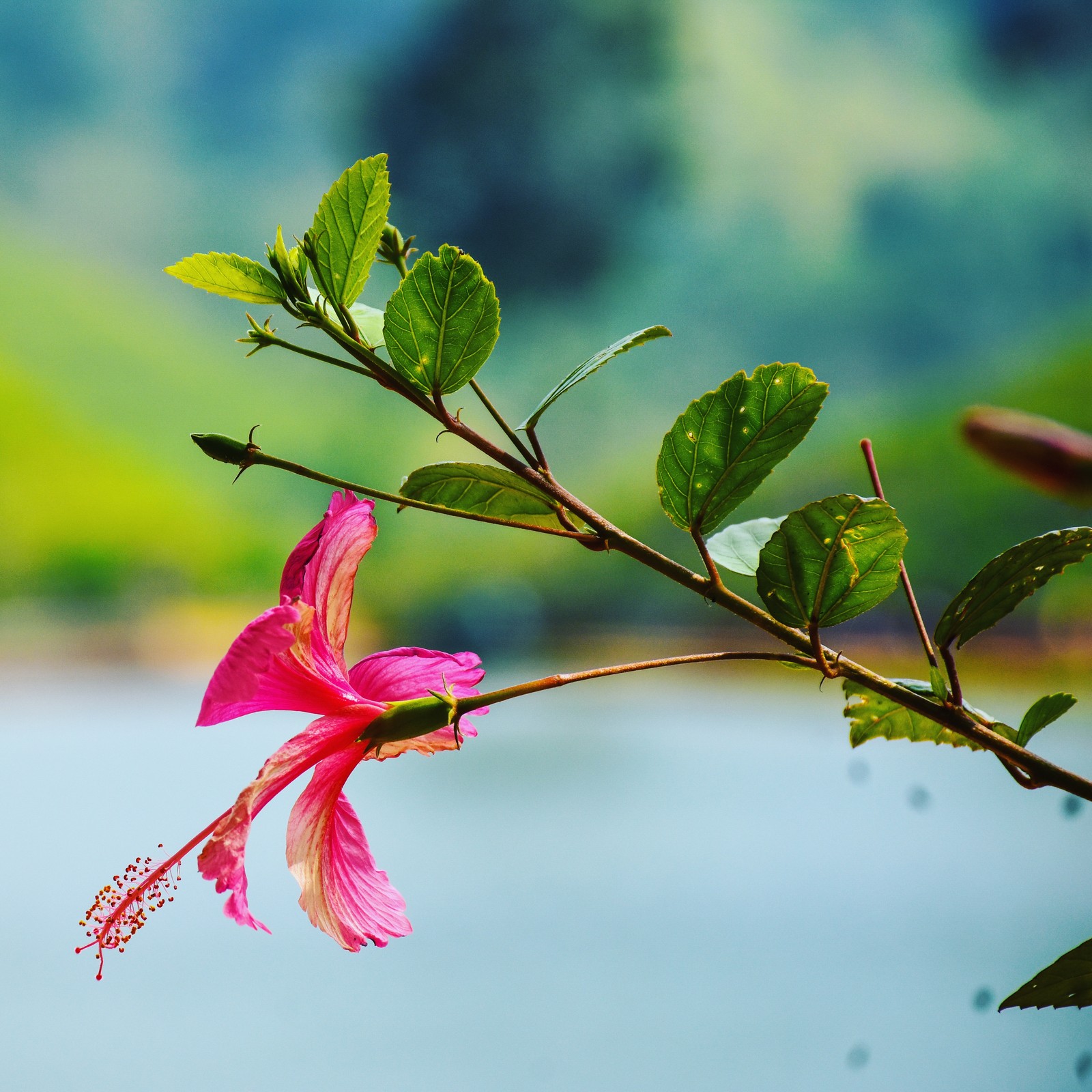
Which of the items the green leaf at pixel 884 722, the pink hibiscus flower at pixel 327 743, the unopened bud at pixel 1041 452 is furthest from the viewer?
the green leaf at pixel 884 722

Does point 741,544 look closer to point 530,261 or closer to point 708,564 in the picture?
point 708,564

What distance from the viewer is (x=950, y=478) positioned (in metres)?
1.97

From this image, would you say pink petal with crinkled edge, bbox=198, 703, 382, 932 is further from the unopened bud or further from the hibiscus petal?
the unopened bud

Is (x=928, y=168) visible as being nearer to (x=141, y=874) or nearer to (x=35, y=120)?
(x=35, y=120)

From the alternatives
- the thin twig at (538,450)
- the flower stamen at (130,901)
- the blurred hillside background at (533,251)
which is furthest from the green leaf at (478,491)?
the blurred hillside background at (533,251)

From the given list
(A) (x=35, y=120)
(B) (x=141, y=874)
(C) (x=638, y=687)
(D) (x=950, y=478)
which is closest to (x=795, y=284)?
(D) (x=950, y=478)

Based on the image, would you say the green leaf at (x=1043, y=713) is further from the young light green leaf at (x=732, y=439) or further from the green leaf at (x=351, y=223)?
the green leaf at (x=351, y=223)

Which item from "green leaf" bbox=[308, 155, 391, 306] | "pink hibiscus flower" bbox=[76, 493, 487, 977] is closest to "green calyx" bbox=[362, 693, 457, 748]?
"pink hibiscus flower" bbox=[76, 493, 487, 977]

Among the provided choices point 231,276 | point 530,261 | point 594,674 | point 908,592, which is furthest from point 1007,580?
point 530,261

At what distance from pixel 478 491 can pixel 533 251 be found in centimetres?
195

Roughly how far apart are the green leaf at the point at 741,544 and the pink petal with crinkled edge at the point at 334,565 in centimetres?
12

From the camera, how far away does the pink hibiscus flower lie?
0.24 m


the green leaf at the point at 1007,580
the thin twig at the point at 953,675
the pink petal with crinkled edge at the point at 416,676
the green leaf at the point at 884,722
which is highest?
the pink petal with crinkled edge at the point at 416,676

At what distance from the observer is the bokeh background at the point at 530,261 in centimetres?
197
